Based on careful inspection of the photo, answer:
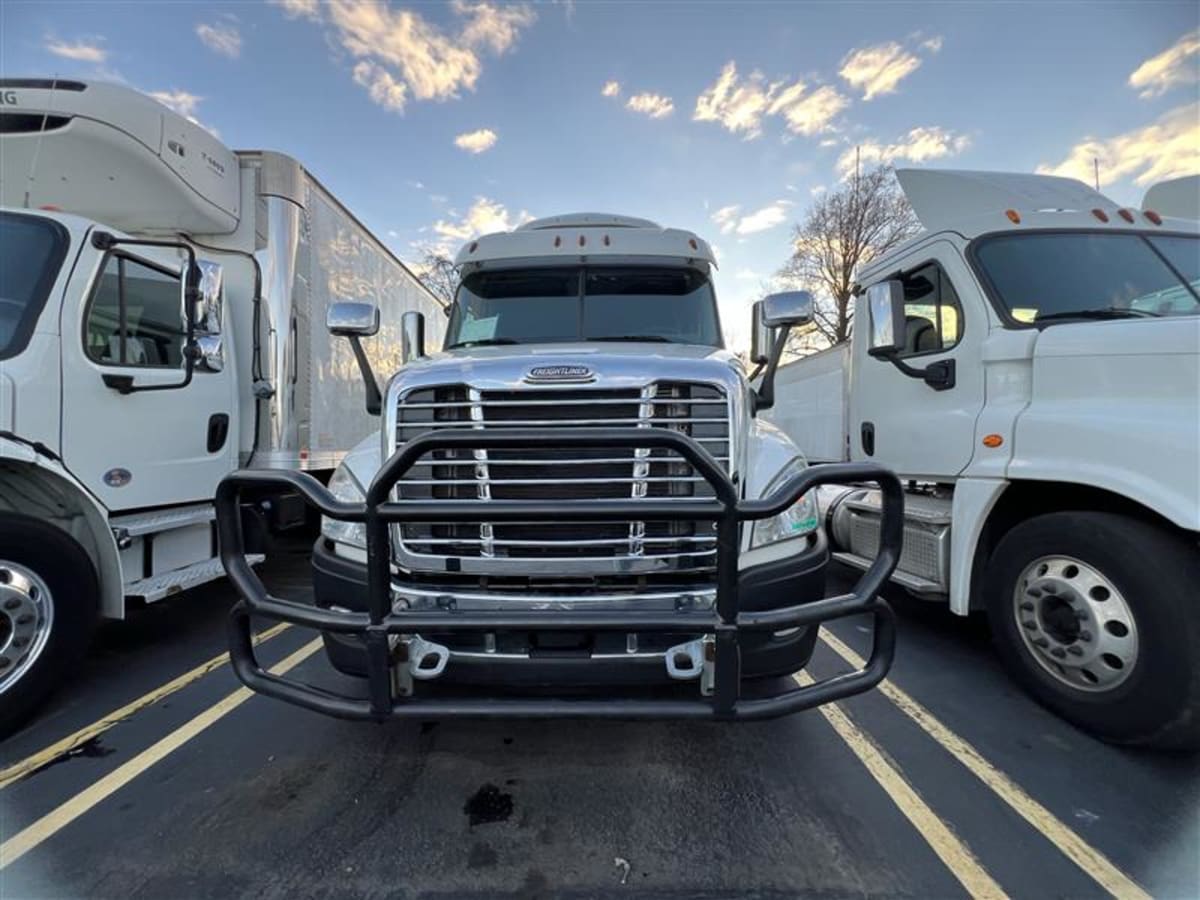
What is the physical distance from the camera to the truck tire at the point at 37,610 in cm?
296

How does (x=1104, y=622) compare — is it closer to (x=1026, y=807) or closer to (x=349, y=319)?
(x=1026, y=807)

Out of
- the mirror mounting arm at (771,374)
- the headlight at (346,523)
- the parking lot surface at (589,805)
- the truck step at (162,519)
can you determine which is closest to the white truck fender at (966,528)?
the parking lot surface at (589,805)

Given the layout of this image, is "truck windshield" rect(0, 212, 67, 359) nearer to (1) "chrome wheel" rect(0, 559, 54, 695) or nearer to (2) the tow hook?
(1) "chrome wheel" rect(0, 559, 54, 695)

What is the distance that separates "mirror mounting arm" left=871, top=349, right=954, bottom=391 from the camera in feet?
12.8

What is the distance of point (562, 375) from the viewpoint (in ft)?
8.42

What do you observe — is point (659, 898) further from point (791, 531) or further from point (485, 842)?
point (791, 531)

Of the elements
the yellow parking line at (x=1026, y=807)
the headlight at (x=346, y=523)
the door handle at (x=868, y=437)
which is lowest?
the yellow parking line at (x=1026, y=807)

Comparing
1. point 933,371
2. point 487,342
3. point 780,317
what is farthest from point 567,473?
point 933,371

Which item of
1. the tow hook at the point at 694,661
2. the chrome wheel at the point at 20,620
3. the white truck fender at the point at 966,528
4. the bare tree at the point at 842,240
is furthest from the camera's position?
the bare tree at the point at 842,240

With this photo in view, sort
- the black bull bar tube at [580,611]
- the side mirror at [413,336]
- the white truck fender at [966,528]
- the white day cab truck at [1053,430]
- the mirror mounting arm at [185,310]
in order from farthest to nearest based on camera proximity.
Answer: the side mirror at [413,336]
the mirror mounting arm at [185,310]
the white truck fender at [966,528]
the white day cab truck at [1053,430]
the black bull bar tube at [580,611]

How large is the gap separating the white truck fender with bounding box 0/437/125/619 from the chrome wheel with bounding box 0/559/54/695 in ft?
1.03

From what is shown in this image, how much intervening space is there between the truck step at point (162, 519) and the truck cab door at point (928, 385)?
15.5 feet

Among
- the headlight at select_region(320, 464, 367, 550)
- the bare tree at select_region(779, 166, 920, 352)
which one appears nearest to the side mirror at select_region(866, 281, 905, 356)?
the headlight at select_region(320, 464, 367, 550)

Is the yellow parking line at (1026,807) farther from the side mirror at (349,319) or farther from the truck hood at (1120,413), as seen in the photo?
the side mirror at (349,319)
